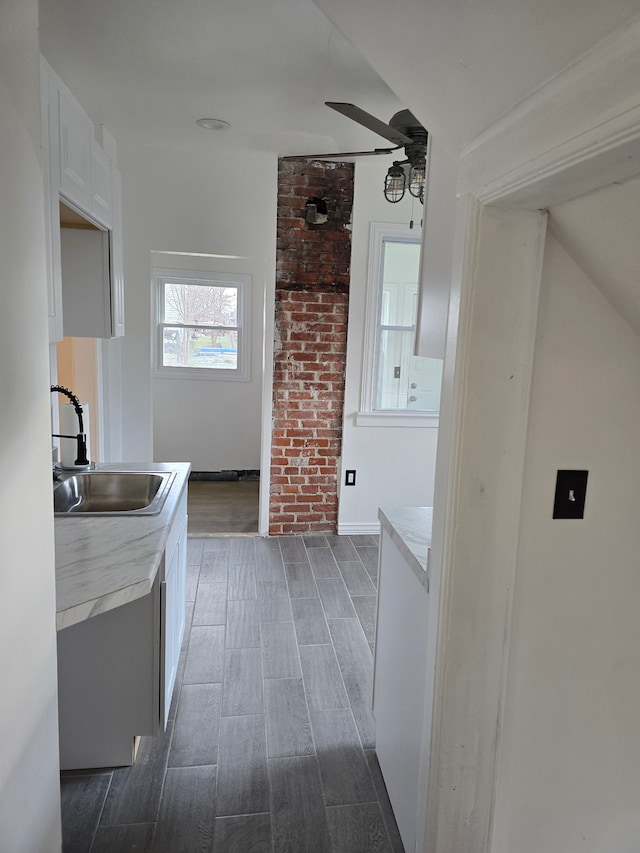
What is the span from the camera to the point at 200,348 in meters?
5.55

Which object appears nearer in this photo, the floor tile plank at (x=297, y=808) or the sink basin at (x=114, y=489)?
the floor tile plank at (x=297, y=808)

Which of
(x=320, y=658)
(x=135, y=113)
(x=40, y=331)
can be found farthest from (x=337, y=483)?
(x=40, y=331)

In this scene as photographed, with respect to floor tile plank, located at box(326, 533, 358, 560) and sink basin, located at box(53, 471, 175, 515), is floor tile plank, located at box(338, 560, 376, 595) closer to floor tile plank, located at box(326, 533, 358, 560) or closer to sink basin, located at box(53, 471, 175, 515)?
floor tile plank, located at box(326, 533, 358, 560)

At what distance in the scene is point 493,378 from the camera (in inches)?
43.2

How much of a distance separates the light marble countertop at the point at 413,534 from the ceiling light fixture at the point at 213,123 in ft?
7.97

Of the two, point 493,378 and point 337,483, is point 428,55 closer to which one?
point 493,378

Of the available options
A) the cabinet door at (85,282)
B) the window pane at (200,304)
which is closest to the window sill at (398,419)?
the window pane at (200,304)

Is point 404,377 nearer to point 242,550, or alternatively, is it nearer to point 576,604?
point 242,550

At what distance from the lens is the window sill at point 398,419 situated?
13.7ft

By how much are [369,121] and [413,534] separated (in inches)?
62.4

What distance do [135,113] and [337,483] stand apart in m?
2.71

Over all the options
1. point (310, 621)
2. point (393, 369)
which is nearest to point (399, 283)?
point (393, 369)

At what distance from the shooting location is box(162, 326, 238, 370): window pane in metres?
5.50

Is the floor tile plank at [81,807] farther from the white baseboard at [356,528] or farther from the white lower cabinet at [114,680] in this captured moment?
the white baseboard at [356,528]
